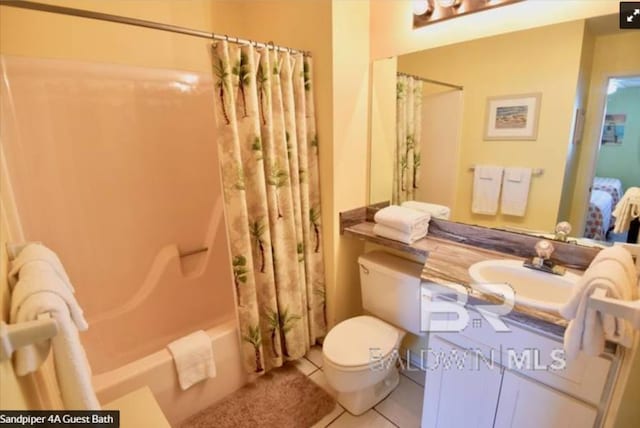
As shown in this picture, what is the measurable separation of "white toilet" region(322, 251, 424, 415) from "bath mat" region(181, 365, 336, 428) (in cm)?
17

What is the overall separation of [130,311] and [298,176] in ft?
4.47

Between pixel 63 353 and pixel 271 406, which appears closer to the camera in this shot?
pixel 63 353

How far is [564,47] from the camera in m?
1.32

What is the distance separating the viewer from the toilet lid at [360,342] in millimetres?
1529

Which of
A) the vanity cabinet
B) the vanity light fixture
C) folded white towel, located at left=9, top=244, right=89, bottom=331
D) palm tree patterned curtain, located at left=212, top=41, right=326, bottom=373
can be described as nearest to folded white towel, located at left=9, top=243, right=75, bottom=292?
folded white towel, located at left=9, top=244, right=89, bottom=331

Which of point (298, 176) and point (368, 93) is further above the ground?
point (368, 93)

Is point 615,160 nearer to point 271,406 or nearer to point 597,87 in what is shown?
point 597,87

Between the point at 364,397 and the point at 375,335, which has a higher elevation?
the point at 375,335

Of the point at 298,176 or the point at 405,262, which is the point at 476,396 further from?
the point at 298,176

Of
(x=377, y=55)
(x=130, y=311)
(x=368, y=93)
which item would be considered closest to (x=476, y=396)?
(x=368, y=93)

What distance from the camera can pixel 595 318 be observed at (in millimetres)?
756

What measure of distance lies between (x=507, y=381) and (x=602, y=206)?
864 millimetres

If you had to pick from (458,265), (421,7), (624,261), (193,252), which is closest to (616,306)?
(624,261)

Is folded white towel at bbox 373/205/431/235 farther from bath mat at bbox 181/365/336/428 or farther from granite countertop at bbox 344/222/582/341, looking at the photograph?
bath mat at bbox 181/365/336/428
